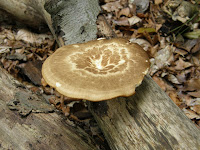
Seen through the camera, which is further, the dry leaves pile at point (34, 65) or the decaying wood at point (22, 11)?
the decaying wood at point (22, 11)

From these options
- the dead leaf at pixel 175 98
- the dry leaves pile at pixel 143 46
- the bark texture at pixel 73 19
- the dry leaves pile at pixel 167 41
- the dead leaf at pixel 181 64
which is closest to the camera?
the bark texture at pixel 73 19

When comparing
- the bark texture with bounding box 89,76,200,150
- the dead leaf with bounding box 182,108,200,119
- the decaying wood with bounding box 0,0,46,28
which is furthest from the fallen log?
the decaying wood with bounding box 0,0,46,28

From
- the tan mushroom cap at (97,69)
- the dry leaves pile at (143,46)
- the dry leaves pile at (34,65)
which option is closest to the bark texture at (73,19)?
the dry leaves pile at (143,46)

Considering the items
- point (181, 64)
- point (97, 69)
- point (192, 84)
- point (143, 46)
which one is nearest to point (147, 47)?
point (143, 46)

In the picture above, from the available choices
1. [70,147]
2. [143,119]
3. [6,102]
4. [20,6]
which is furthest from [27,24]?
[143,119]

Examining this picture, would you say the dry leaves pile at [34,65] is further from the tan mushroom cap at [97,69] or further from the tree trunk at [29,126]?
the tan mushroom cap at [97,69]

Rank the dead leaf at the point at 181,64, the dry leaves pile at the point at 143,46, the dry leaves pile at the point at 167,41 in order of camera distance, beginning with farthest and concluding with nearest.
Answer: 1. the dead leaf at the point at 181,64
2. the dry leaves pile at the point at 167,41
3. the dry leaves pile at the point at 143,46
